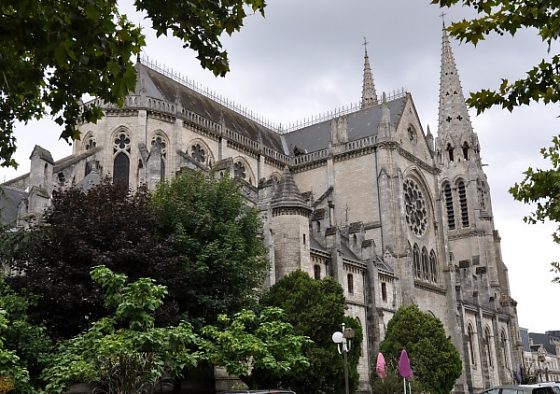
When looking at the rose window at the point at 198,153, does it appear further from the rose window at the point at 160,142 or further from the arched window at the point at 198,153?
the rose window at the point at 160,142

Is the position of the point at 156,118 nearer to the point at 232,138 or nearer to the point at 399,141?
the point at 232,138

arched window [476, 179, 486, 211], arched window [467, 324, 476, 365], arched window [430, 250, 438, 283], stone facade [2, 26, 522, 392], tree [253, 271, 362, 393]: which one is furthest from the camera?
arched window [476, 179, 486, 211]

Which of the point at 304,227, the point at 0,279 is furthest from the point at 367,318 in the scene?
the point at 0,279

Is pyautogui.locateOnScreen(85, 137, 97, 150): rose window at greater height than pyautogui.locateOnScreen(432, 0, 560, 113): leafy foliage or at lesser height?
greater

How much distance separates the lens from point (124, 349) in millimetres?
15695

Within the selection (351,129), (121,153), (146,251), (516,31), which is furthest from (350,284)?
(516,31)

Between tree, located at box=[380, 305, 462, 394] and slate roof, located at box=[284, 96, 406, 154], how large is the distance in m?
19.1

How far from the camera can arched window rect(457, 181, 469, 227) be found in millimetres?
69125

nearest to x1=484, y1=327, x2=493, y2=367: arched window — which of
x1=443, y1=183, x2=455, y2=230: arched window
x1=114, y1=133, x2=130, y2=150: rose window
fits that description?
x1=443, y1=183, x2=455, y2=230: arched window

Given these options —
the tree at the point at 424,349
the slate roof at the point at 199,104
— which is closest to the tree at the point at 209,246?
the tree at the point at 424,349

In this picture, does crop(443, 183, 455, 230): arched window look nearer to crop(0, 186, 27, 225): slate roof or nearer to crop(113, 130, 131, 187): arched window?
crop(113, 130, 131, 187): arched window

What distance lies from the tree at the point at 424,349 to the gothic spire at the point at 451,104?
4107 cm

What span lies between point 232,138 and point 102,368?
31.5m

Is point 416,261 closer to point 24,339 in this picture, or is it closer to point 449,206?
point 449,206
